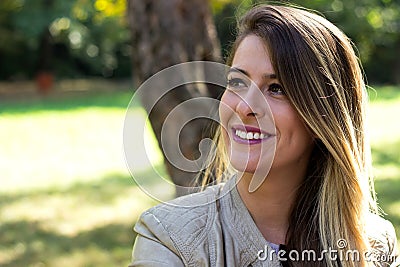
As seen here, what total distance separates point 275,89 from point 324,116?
0.16m

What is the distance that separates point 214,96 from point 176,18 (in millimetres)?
519

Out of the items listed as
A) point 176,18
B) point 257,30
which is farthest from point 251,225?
point 176,18

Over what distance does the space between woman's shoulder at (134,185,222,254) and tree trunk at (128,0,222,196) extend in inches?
77.9

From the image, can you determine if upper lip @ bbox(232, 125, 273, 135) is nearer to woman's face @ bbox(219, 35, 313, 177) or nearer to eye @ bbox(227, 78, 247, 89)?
woman's face @ bbox(219, 35, 313, 177)

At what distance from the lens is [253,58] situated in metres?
1.87

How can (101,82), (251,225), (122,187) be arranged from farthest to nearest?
(101,82) → (122,187) → (251,225)

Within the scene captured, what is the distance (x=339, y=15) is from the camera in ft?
82.1

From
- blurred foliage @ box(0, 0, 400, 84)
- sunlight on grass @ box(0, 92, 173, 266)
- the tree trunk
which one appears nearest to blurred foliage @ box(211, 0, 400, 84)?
blurred foliage @ box(0, 0, 400, 84)

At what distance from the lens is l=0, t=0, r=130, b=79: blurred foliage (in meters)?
23.5

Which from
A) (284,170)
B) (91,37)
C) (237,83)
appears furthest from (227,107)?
(91,37)

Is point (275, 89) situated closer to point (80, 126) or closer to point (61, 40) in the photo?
point (80, 126)

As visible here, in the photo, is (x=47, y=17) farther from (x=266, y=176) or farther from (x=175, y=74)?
(x=266, y=176)

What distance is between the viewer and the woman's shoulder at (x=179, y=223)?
68.6 inches

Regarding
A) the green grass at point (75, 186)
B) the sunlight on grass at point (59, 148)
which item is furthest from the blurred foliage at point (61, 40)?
the green grass at point (75, 186)
